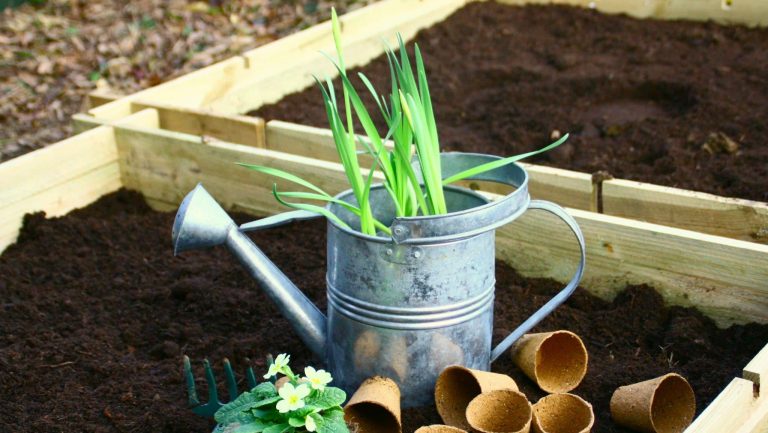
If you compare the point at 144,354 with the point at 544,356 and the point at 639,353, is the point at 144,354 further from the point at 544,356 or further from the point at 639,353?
the point at 639,353

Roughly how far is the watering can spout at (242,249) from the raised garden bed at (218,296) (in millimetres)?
222

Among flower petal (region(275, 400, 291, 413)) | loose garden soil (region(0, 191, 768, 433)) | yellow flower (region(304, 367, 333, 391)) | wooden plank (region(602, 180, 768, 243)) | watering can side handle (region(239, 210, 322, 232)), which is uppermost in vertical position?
watering can side handle (region(239, 210, 322, 232))

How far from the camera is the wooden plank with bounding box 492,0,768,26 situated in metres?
5.03

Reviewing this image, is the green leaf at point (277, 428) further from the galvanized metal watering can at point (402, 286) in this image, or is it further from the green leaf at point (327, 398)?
the galvanized metal watering can at point (402, 286)

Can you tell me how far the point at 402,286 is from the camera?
198cm

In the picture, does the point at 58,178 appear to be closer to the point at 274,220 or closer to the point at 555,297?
the point at 274,220

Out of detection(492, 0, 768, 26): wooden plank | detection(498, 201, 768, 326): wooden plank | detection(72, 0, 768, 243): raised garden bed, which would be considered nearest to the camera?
detection(498, 201, 768, 326): wooden plank

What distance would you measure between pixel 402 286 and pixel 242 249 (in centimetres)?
43

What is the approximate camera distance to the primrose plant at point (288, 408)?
176 cm

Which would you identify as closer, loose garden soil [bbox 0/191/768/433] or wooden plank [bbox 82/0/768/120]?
loose garden soil [bbox 0/191/768/433]

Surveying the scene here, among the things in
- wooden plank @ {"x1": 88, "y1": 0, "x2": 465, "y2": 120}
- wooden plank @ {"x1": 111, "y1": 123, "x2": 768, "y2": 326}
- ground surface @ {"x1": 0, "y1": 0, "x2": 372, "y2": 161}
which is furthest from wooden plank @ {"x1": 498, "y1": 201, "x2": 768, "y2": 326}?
ground surface @ {"x1": 0, "y1": 0, "x2": 372, "y2": 161}

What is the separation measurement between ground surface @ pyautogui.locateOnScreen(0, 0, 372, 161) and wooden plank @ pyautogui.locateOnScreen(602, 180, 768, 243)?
2.99 metres

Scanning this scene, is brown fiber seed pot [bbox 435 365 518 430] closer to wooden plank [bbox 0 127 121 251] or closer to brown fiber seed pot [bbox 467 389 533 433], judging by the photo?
brown fiber seed pot [bbox 467 389 533 433]

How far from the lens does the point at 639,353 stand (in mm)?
2418
